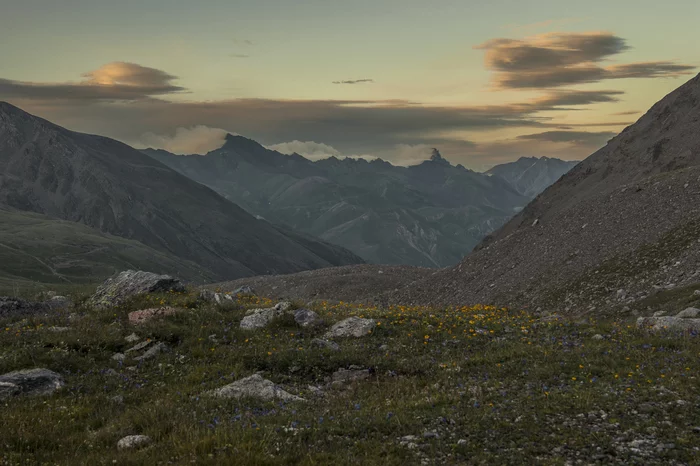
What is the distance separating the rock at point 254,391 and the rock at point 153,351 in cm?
388

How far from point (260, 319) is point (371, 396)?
23.8 feet

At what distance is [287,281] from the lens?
255 feet

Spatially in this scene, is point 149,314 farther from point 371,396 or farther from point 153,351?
point 371,396

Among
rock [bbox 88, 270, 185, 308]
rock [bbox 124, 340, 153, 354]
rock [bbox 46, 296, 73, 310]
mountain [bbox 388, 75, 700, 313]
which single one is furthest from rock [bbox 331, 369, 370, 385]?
mountain [bbox 388, 75, 700, 313]

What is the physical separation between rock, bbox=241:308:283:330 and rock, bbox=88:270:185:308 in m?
5.95

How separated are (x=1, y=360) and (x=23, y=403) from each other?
313 cm

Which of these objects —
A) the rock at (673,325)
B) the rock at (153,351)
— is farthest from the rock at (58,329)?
the rock at (673,325)

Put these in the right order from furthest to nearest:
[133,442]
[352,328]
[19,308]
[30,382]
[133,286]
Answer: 1. [133,286]
2. [19,308]
3. [352,328]
4. [30,382]
5. [133,442]

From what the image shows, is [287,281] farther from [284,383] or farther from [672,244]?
[284,383]

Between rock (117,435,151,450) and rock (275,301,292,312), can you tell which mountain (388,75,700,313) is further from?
rock (117,435,151,450)

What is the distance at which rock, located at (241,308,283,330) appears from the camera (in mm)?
17609

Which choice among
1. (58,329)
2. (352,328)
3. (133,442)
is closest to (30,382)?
(58,329)

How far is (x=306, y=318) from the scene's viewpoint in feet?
60.6

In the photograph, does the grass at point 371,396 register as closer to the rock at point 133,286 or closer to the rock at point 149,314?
the rock at point 149,314
